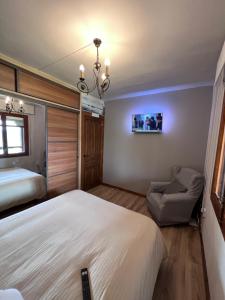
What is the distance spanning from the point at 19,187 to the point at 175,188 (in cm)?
273

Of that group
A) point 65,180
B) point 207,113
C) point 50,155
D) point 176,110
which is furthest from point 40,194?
point 207,113

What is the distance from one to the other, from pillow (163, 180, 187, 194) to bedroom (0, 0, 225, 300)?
18mm

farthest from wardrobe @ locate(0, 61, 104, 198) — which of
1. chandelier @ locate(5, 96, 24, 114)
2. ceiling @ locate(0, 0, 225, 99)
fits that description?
ceiling @ locate(0, 0, 225, 99)

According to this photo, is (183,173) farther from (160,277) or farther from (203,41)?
(203,41)

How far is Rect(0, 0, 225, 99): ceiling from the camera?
108 cm

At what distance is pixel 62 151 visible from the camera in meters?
2.82

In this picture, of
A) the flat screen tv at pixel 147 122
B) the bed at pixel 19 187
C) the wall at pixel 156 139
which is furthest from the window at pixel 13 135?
the flat screen tv at pixel 147 122

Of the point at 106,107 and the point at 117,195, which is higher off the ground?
the point at 106,107

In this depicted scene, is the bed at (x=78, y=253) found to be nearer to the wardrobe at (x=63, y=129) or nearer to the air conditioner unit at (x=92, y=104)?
the wardrobe at (x=63, y=129)

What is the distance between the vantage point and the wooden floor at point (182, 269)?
49.3 inches

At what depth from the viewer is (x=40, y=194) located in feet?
8.20

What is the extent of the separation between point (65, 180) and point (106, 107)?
2275mm

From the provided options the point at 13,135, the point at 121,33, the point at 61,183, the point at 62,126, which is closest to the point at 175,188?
the point at 61,183

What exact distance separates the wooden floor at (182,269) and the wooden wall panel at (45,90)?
301 cm
